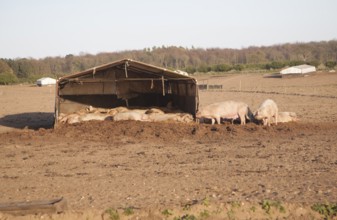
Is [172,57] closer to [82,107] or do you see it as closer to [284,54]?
[284,54]

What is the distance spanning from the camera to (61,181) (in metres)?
9.68

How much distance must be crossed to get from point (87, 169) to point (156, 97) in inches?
563

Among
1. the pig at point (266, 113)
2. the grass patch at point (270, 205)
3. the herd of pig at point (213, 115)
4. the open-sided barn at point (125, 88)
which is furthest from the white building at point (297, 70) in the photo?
the grass patch at point (270, 205)

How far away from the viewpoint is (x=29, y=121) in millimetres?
23734

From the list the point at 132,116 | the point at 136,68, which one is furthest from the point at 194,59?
the point at 132,116

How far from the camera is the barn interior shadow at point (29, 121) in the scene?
21598mm

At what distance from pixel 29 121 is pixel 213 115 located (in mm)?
10730

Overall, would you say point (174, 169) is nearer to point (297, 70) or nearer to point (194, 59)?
point (297, 70)

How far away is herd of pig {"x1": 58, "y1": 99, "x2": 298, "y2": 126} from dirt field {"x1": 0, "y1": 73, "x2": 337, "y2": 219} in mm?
687

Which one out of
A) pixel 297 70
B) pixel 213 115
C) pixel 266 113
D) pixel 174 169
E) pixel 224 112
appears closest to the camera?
pixel 174 169

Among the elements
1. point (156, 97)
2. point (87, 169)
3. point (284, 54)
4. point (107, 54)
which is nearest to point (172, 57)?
point (107, 54)

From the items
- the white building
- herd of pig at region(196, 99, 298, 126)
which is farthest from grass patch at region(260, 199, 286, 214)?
the white building

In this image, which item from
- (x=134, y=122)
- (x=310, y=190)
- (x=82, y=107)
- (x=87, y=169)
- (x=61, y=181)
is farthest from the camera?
(x=82, y=107)

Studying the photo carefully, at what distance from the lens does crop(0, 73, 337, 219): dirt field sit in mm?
7473
